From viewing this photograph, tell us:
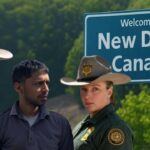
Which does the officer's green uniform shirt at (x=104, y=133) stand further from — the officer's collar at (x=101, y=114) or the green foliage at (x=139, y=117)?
the green foliage at (x=139, y=117)

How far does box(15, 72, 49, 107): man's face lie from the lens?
501 cm

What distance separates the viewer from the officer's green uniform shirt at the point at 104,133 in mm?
4754

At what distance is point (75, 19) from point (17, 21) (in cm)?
910

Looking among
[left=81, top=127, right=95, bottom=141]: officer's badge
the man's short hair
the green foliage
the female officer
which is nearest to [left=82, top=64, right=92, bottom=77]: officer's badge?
the female officer

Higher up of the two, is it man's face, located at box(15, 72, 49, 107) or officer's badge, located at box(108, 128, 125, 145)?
man's face, located at box(15, 72, 49, 107)

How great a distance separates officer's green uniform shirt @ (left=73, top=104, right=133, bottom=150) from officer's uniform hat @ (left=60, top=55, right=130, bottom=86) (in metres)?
0.22

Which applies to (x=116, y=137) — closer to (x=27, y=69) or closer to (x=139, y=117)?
(x=27, y=69)

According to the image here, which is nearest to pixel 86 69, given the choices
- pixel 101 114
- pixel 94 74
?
pixel 94 74

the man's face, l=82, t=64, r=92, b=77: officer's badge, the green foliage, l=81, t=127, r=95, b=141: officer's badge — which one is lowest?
the green foliage

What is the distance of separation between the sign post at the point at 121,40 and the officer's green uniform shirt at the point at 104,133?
5.76ft

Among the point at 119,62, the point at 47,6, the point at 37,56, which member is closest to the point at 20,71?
the point at 119,62

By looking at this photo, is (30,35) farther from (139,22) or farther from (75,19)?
(139,22)

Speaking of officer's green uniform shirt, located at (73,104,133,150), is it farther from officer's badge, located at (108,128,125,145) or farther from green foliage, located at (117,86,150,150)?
green foliage, located at (117,86,150,150)

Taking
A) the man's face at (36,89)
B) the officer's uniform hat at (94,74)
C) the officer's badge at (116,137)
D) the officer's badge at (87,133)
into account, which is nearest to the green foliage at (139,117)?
the officer's uniform hat at (94,74)
